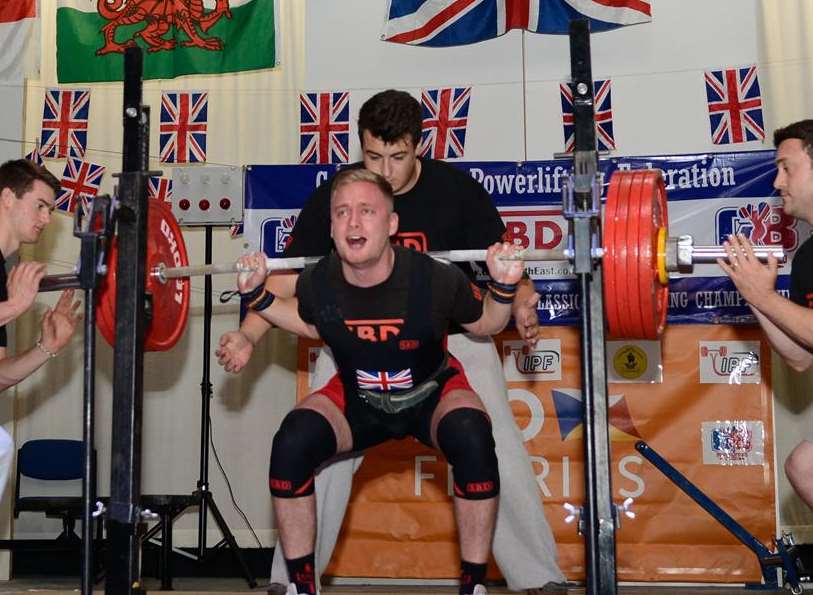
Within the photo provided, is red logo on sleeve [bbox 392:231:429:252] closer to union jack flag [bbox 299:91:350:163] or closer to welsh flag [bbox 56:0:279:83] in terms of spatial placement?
union jack flag [bbox 299:91:350:163]

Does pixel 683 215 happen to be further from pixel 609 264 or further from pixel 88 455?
pixel 88 455

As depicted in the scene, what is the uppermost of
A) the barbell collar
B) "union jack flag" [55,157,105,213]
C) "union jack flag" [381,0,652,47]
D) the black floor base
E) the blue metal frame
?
"union jack flag" [381,0,652,47]

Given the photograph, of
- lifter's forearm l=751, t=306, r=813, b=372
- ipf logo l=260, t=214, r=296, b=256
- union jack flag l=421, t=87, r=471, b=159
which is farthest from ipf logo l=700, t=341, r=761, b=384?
ipf logo l=260, t=214, r=296, b=256

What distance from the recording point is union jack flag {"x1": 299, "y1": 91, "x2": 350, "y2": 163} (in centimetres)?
586

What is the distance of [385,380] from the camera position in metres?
3.21

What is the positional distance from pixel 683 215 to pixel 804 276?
1.61 m

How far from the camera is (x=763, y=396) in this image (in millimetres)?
5113

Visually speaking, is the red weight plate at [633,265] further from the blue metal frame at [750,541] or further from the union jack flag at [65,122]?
the union jack flag at [65,122]

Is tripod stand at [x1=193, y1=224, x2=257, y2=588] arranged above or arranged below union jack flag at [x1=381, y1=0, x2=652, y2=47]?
below

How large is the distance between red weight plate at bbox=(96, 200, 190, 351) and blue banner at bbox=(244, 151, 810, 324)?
1729 millimetres

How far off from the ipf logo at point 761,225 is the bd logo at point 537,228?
78cm

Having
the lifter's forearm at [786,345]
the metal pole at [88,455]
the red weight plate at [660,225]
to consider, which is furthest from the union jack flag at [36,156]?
the lifter's forearm at [786,345]

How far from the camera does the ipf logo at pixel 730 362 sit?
16.9 ft

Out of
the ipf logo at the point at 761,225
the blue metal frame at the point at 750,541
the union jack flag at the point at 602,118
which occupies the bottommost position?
the blue metal frame at the point at 750,541
